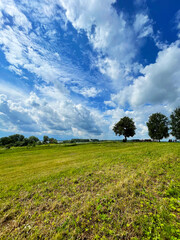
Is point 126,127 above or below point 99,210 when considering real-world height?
above

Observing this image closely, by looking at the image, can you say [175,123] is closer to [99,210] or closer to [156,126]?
[156,126]

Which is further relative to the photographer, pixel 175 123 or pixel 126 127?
pixel 126 127

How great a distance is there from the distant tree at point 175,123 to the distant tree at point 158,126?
3645 millimetres

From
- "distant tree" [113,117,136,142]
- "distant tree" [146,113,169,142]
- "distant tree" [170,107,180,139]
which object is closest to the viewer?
"distant tree" [170,107,180,139]

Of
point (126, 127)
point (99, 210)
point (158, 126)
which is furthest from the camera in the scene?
point (126, 127)

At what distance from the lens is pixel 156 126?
46656 millimetres

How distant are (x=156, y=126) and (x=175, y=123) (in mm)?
7376

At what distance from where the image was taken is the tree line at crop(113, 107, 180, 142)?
133ft

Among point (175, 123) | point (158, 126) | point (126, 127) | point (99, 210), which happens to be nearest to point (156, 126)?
point (158, 126)

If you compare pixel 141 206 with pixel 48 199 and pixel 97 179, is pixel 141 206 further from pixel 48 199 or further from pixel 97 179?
pixel 48 199

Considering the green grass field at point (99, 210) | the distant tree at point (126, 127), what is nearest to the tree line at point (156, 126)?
the distant tree at point (126, 127)

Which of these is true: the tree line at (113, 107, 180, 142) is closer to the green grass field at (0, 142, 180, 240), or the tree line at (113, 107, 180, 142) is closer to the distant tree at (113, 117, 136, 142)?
the distant tree at (113, 117, 136, 142)

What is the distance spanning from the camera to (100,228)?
3609mm

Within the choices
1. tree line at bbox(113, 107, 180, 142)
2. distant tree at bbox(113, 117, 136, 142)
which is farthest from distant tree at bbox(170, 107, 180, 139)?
distant tree at bbox(113, 117, 136, 142)
